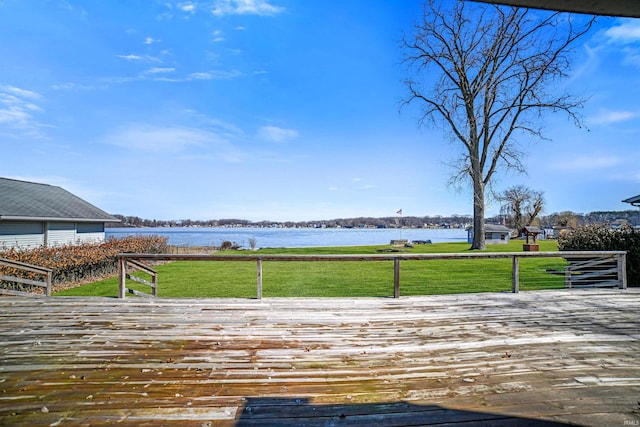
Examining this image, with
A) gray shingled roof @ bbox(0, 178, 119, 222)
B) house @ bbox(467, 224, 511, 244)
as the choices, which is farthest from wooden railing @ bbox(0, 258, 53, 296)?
house @ bbox(467, 224, 511, 244)

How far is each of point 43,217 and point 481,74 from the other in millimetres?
25184

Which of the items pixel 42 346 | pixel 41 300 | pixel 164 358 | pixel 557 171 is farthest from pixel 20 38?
pixel 557 171

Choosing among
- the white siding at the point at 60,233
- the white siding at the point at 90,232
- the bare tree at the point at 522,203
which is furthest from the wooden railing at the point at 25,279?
the bare tree at the point at 522,203

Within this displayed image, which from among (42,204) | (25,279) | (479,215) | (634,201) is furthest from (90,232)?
(634,201)

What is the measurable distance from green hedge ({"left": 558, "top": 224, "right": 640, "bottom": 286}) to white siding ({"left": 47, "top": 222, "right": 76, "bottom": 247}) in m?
21.9

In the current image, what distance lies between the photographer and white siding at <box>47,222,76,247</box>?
17.2 m

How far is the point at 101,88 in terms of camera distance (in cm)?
1201

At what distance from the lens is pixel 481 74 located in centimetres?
1967

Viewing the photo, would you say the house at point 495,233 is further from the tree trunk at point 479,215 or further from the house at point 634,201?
the house at point 634,201

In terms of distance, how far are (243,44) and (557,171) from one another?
1950cm

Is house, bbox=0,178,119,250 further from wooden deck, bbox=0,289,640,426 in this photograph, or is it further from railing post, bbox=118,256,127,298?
wooden deck, bbox=0,289,640,426

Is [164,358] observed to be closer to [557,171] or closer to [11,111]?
[11,111]

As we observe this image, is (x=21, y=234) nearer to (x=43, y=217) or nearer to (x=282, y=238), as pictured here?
(x=43, y=217)

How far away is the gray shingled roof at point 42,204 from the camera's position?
15266mm
